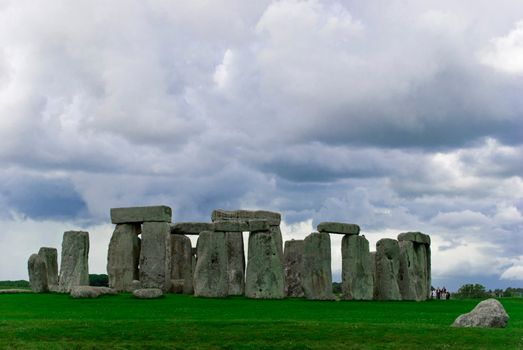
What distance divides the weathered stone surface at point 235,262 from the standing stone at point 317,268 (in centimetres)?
282

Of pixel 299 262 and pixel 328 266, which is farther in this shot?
pixel 299 262

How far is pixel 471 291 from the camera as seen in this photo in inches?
1940

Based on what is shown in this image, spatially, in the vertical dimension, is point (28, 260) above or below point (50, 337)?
above

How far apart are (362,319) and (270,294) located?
25.6 ft

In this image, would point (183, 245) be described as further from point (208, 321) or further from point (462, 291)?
point (462, 291)

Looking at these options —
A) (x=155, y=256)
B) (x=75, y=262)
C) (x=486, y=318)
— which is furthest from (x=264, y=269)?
(x=486, y=318)

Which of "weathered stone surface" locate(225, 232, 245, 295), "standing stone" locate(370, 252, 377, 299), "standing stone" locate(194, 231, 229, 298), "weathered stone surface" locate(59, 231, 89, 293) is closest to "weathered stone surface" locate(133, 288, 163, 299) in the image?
"standing stone" locate(194, 231, 229, 298)

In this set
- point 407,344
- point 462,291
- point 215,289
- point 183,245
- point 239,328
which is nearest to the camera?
point 407,344

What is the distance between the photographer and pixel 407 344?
18422mm

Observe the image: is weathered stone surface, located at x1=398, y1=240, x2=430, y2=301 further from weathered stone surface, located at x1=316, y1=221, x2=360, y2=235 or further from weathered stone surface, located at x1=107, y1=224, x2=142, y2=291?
weathered stone surface, located at x1=107, y1=224, x2=142, y2=291

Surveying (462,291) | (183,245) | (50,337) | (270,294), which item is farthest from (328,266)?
(462,291)

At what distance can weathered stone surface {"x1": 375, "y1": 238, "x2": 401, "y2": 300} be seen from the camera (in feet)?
109

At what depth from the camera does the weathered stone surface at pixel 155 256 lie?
33188mm

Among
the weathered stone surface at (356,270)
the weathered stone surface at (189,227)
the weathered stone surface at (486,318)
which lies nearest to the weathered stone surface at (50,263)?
the weathered stone surface at (189,227)
